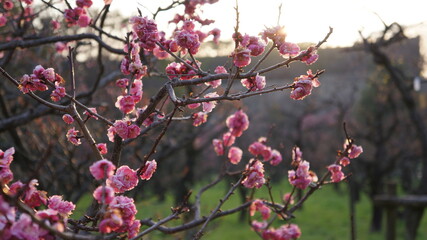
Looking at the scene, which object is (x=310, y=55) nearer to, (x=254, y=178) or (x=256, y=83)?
(x=256, y=83)

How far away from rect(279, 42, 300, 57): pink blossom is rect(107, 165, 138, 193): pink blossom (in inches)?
36.7

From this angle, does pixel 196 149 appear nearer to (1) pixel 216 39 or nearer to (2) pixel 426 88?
(1) pixel 216 39

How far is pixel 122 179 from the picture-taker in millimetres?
2018

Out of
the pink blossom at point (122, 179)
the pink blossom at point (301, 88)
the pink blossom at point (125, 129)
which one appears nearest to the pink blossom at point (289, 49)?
the pink blossom at point (301, 88)

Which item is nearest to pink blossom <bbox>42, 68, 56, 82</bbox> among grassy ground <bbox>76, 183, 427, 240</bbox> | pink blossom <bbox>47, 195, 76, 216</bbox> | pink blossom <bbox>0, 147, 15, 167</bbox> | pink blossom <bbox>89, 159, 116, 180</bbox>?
pink blossom <bbox>0, 147, 15, 167</bbox>

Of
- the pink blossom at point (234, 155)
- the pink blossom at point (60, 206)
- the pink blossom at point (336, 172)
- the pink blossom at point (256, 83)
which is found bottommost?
the pink blossom at point (60, 206)

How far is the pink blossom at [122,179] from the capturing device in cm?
197

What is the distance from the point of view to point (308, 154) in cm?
2036

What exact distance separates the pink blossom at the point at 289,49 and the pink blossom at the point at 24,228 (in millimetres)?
1382

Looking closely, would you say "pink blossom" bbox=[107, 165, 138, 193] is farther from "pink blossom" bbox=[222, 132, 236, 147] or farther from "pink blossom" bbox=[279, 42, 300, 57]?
"pink blossom" bbox=[222, 132, 236, 147]

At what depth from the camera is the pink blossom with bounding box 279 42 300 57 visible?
2.15m

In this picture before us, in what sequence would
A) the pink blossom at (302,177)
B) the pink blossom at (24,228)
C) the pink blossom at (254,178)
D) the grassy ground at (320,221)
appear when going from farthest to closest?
the grassy ground at (320,221), the pink blossom at (302,177), the pink blossom at (254,178), the pink blossom at (24,228)

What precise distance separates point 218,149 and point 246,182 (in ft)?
3.13

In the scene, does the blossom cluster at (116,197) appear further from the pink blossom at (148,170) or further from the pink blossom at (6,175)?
the pink blossom at (6,175)
